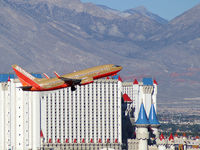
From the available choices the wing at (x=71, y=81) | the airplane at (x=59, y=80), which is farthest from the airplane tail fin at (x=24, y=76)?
the wing at (x=71, y=81)

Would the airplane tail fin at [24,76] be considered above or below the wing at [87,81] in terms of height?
above

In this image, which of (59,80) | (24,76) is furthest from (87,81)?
(24,76)

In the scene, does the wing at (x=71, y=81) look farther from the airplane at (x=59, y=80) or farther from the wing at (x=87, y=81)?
the wing at (x=87, y=81)

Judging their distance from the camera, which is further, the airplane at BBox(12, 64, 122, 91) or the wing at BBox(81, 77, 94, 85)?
the wing at BBox(81, 77, 94, 85)

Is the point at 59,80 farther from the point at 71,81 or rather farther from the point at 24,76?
the point at 24,76

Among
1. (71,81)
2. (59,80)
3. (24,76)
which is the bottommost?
(71,81)

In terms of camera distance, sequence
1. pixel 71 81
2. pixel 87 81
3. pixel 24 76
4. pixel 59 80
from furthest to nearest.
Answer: pixel 24 76 < pixel 87 81 < pixel 59 80 < pixel 71 81

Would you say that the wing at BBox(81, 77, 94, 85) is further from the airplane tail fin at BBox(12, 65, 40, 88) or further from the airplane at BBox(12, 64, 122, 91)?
the airplane tail fin at BBox(12, 65, 40, 88)

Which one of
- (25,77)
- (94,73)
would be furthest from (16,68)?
(94,73)

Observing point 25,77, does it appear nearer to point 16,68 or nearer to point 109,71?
point 16,68

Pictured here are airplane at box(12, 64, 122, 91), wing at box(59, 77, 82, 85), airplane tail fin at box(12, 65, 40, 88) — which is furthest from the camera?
airplane tail fin at box(12, 65, 40, 88)

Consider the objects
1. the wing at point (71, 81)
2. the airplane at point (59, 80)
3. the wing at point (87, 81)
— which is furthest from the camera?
the wing at point (87, 81)

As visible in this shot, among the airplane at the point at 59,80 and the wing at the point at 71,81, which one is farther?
the airplane at the point at 59,80

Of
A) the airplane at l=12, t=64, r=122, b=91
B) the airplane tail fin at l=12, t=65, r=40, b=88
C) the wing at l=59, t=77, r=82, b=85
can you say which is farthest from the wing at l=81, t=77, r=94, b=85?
the airplane tail fin at l=12, t=65, r=40, b=88
